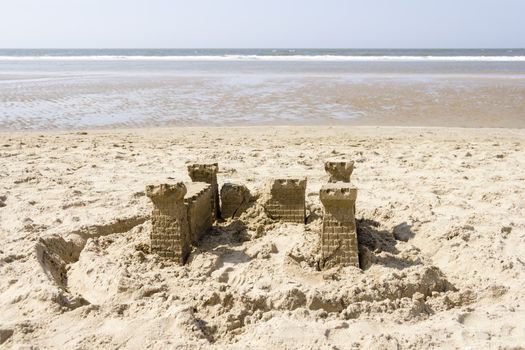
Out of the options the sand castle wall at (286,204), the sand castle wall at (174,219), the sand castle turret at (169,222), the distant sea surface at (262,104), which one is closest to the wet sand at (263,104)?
the distant sea surface at (262,104)

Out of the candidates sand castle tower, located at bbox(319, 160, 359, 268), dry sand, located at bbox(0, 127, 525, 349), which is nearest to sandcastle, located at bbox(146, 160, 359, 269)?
sand castle tower, located at bbox(319, 160, 359, 268)

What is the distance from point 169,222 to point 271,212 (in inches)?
39.6

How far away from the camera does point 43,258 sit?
388cm

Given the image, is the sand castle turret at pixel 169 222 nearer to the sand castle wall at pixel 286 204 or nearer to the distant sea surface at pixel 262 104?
the sand castle wall at pixel 286 204

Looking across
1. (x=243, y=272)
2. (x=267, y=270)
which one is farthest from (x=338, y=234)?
(x=243, y=272)

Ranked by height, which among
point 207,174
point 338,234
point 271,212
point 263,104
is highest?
point 207,174

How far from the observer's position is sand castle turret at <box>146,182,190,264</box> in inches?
138

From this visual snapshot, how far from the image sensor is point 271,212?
433 centimetres

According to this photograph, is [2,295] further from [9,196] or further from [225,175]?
[225,175]

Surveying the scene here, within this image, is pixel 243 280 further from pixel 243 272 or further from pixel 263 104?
pixel 263 104

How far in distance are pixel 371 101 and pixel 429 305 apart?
11082mm

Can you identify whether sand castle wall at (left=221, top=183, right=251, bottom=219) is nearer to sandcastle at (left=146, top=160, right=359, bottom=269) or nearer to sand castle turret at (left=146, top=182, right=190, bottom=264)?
sandcastle at (left=146, top=160, right=359, bottom=269)

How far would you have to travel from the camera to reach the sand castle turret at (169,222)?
3.51 meters

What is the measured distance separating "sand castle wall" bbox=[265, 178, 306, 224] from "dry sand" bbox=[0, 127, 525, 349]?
0.32ft
